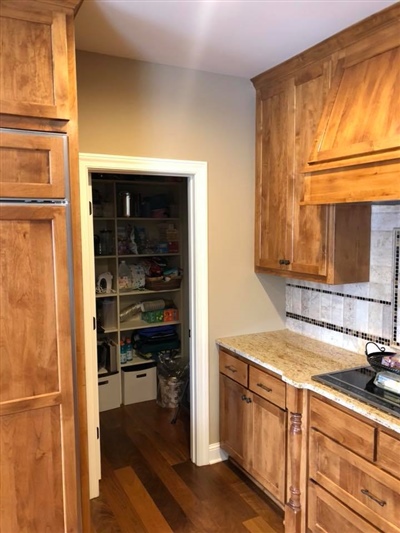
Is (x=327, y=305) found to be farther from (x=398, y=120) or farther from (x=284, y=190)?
(x=398, y=120)

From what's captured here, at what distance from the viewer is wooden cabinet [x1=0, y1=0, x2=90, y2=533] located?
169 centimetres

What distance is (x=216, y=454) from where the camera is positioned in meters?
3.02

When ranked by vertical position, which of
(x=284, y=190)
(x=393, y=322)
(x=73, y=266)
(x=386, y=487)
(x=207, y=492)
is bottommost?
(x=207, y=492)

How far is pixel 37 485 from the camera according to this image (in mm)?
1802

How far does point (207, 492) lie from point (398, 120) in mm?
2342

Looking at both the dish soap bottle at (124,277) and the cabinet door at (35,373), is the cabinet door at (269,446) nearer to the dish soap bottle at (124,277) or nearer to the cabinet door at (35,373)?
the cabinet door at (35,373)

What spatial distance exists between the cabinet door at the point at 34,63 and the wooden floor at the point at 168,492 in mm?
2181

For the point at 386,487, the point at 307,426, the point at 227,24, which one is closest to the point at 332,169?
the point at 227,24

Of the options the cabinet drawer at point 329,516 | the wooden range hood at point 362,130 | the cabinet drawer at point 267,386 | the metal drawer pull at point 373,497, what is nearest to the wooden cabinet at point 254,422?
the cabinet drawer at point 267,386

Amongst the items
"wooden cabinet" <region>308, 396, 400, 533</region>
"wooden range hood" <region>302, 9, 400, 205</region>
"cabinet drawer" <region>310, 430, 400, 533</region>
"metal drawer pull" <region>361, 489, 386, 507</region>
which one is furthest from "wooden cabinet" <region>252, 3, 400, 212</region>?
"metal drawer pull" <region>361, 489, 386, 507</region>

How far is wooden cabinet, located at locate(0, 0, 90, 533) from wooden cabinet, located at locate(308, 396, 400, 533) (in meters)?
1.15

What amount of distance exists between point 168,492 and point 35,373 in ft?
4.70

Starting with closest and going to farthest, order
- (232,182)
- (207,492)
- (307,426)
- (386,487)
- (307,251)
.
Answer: (386,487), (307,426), (307,251), (207,492), (232,182)

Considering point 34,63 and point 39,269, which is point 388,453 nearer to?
point 39,269
